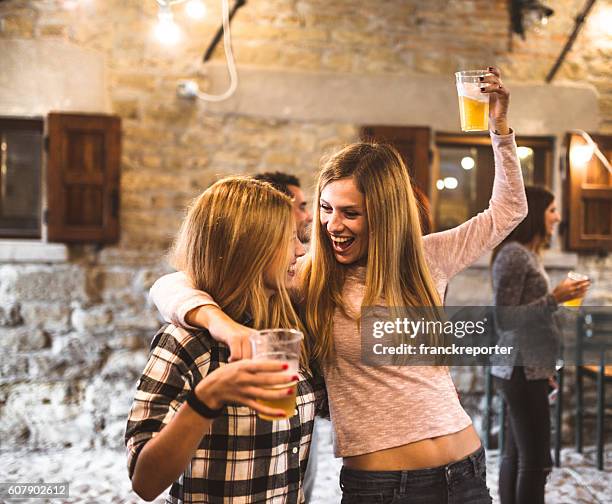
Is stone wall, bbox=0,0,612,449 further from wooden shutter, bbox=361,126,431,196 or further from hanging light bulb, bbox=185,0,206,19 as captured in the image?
wooden shutter, bbox=361,126,431,196

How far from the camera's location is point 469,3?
14.7ft

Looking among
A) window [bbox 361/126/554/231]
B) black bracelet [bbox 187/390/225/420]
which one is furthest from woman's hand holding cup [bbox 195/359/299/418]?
window [bbox 361/126/554/231]

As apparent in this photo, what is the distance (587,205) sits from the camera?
447 cm

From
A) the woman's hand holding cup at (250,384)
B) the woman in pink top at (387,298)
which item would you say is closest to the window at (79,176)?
the woman in pink top at (387,298)

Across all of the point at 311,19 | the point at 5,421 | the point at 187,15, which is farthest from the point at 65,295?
the point at 311,19

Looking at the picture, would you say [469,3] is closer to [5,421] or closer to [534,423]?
[534,423]

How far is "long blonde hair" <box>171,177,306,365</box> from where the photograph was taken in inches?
52.2

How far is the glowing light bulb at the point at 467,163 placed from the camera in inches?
182

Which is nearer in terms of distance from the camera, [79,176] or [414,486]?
[414,486]

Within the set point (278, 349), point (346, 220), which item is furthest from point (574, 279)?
point (278, 349)

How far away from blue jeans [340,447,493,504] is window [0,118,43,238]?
3615 mm

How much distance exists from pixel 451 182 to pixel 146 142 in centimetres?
226
